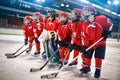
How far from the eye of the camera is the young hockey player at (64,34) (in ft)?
15.0

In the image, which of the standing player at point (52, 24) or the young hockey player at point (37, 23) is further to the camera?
the young hockey player at point (37, 23)

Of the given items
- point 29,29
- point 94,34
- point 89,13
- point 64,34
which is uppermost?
point 89,13

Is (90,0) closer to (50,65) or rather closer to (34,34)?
(34,34)

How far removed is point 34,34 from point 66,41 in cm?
183

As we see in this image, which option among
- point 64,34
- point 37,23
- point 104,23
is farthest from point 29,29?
point 104,23

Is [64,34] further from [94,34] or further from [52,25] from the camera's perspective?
[94,34]

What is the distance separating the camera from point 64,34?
457 centimetres

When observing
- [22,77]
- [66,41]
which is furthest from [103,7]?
[22,77]

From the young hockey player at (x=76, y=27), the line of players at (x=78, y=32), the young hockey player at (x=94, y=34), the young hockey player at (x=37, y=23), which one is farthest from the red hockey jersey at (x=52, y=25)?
the young hockey player at (x=94, y=34)

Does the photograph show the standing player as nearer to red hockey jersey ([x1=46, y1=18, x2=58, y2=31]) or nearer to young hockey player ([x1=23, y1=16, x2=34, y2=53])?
red hockey jersey ([x1=46, y1=18, x2=58, y2=31])

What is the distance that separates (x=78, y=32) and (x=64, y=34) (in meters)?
0.36

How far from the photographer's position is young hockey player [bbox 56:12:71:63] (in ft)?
15.0

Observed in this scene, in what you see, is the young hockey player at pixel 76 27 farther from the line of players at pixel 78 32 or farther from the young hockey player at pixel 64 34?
the young hockey player at pixel 64 34

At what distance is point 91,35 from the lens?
3.65 metres
